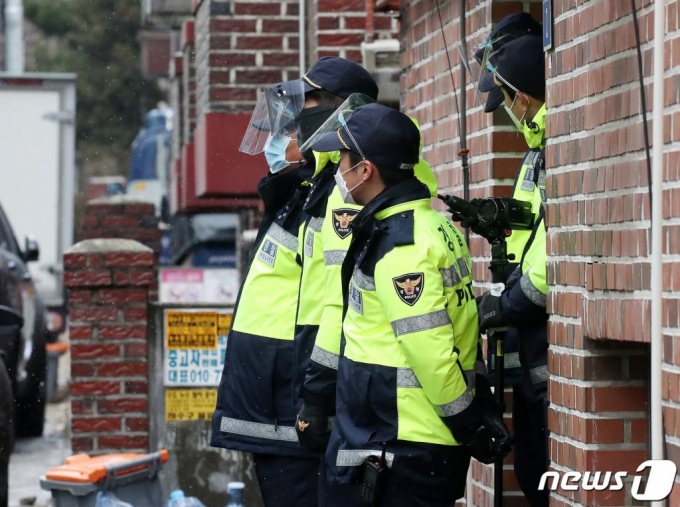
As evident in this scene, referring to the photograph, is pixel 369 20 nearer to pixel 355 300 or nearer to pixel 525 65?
pixel 525 65

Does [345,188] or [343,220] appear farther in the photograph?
[343,220]

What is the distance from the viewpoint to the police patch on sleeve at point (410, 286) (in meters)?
4.19

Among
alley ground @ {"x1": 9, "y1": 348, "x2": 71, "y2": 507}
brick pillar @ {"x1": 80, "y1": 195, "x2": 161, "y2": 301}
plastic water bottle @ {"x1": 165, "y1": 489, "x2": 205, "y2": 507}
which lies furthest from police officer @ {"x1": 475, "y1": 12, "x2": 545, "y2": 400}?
brick pillar @ {"x1": 80, "y1": 195, "x2": 161, "y2": 301}

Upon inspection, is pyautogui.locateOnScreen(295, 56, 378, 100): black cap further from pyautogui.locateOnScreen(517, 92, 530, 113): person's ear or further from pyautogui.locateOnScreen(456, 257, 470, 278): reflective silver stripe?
pyautogui.locateOnScreen(456, 257, 470, 278): reflective silver stripe

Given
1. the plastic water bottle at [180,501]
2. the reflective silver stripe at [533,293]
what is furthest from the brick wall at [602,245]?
the plastic water bottle at [180,501]

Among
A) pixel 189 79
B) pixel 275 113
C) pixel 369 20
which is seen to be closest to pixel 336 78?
pixel 275 113

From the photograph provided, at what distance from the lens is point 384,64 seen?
26.4 feet

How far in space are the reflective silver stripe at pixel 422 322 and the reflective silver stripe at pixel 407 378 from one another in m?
0.13

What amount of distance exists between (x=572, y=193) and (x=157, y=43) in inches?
903

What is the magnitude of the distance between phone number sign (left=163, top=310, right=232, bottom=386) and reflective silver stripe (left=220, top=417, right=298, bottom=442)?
3250 mm

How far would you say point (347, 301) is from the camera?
15.0 feet

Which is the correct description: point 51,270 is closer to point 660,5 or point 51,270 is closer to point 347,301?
point 347,301

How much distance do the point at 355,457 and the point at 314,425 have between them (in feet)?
1.58

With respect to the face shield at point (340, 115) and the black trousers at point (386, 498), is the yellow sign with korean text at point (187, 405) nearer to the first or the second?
the face shield at point (340, 115)
